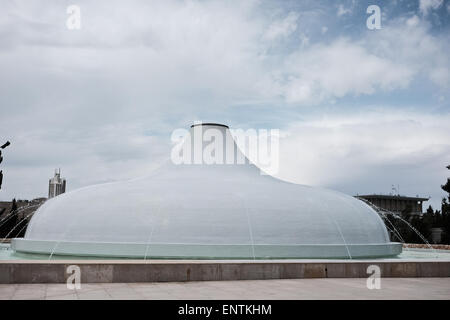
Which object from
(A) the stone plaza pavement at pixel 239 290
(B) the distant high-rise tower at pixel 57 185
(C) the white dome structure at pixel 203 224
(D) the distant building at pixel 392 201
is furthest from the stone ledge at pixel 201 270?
(D) the distant building at pixel 392 201

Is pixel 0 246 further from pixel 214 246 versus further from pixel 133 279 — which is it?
pixel 133 279

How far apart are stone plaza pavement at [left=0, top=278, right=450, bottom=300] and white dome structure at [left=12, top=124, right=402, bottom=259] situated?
4.49 meters

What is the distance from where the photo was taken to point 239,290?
9.73 metres

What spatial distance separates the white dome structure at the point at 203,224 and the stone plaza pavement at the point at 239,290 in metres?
4.49

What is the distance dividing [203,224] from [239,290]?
6219mm

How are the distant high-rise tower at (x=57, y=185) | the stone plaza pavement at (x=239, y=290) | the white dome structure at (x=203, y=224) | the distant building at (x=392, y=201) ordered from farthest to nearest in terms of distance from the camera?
the distant building at (x=392, y=201)
the distant high-rise tower at (x=57, y=185)
the white dome structure at (x=203, y=224)
the stone plaza pavement at (x=239, y=290)

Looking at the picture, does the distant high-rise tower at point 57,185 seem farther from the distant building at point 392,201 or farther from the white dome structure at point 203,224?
the distant building at point 392,201

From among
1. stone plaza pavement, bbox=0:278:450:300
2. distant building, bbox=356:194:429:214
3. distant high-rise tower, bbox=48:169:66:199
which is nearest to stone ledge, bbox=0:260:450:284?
stone plaza pavement, bbox=0:278:450:300

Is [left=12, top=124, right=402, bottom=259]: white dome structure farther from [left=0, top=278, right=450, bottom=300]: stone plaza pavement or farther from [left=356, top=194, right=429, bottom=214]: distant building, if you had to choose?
[left=356, top=194, right=429, bottom=214]: distant building

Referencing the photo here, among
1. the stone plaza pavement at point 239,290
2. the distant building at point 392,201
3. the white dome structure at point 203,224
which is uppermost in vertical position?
the distant building at point 392,201

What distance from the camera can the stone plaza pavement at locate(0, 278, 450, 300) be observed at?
29.1ft

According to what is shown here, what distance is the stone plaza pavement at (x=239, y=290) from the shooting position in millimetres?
8875

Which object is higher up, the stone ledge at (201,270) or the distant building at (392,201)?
the distant building at (392,201)

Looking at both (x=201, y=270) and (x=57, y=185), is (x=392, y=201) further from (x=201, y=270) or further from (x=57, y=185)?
(x=201, y=270)
